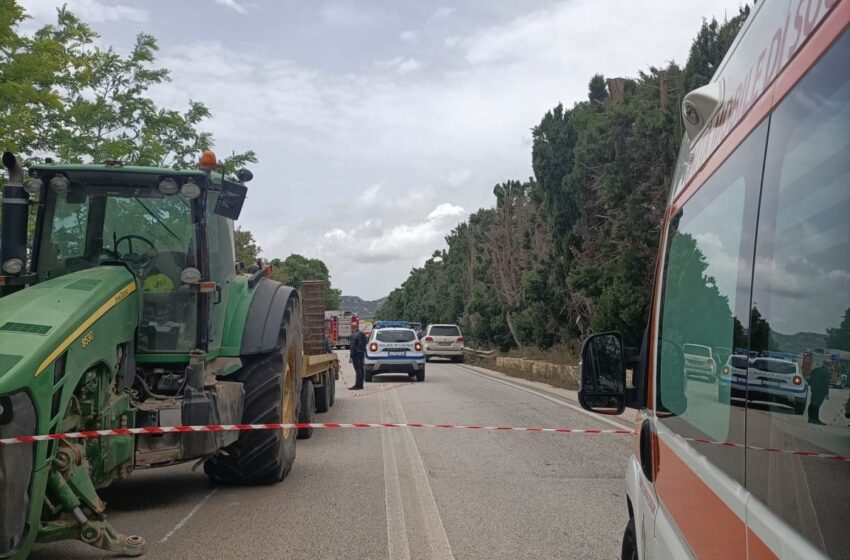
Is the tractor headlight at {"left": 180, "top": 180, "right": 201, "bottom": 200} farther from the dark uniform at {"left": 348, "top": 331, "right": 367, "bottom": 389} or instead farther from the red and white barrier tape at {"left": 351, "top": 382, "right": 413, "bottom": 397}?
the dark uniform at {"left": 348, "top": 331, "right": 367, "bottom": 389}

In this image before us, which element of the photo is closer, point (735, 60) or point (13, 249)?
point (735, 60)

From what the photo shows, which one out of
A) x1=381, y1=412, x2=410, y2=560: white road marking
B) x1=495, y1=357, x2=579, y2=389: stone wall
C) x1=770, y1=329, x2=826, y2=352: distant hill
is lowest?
x1=381, y1=412, x2=410, y2=560: white road marking

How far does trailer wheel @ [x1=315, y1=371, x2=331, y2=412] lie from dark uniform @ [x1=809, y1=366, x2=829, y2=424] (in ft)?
42.1

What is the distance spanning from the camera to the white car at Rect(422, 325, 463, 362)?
37406 millimetres

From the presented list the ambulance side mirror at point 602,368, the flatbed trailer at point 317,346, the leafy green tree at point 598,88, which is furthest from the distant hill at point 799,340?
the leafy green tree at point 598,88

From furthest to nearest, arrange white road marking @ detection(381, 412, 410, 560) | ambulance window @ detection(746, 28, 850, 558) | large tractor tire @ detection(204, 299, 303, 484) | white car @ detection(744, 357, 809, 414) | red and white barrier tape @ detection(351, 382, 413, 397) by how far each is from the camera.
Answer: red and white barrier tape @ detection(351, 382, 413, 397) < large tractor tire @ detection(204, 299, 303, 484) < white road marking @ detection(381, 412, 410, 560) < white car @ detection(744, 357, 809, 414) < ambulance window @ detection(746, 28, 850, 558)

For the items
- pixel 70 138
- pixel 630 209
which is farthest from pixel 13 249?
pixel 630 209

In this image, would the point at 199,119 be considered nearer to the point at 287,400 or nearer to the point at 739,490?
the point at 287,400

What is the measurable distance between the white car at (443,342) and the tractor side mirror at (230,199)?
30622 mm

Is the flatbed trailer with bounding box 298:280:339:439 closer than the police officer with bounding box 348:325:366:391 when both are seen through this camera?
Yes

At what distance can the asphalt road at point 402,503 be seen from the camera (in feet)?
18.4

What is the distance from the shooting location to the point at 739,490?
187 centimetres

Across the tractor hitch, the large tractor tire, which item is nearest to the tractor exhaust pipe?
the tractor hitch

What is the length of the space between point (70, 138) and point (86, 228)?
1024 cm
